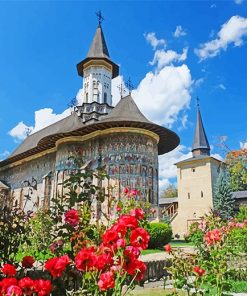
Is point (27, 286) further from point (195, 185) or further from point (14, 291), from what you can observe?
point (195, 185)

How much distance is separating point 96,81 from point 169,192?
3466 cm

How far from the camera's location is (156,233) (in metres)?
13.6

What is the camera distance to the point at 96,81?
85.8 feet

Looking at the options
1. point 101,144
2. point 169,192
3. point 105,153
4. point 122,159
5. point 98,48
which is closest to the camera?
point 122,159

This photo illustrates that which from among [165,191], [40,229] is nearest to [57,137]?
[40,229]

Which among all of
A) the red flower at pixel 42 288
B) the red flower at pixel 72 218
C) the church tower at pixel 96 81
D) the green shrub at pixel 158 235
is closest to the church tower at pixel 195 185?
the church tower at pixel 96 81

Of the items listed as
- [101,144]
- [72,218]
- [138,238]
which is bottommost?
Answer: [138,238]

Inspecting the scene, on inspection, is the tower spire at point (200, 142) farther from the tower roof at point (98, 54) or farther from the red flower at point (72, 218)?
the red flower at point (72, 218)

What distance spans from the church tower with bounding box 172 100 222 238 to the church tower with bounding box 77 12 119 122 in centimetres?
1399

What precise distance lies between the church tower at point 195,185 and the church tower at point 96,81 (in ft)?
Result: 45.9

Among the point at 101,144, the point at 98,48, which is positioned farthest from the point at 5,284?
the point at 98,48

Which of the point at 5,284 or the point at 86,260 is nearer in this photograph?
the point at 5,284

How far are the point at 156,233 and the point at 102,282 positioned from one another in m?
12.4

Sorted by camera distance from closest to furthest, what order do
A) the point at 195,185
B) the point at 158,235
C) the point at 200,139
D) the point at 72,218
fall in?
1. the point at 72,218
2. the point at 158,235
3. the point at 195,185
4. the point at 200,139
